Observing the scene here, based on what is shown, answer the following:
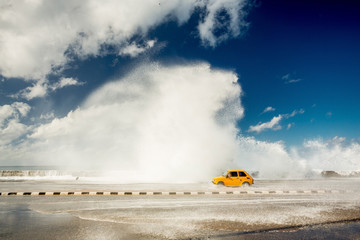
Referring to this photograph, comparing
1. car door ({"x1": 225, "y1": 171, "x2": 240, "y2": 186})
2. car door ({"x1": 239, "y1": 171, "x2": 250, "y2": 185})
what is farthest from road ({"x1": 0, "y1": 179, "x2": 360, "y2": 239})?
car door ({"x1": 239, "y1": 171, "x2": 250, "y2": 185})

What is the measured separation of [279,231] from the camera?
750 cm

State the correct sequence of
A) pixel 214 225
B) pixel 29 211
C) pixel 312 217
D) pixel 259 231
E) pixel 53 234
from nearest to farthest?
pixel 53 234, pixel 259 231, pixel 214 225, pixel 312 217, pixel 29 211

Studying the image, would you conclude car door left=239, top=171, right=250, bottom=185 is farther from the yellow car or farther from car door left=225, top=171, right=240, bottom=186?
car door left=225, top=171, right=240, bottom=186

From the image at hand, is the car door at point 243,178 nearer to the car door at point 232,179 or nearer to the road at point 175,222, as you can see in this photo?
the car door at point 232,179

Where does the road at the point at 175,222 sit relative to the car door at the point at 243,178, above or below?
below

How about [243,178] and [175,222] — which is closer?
[175,222]

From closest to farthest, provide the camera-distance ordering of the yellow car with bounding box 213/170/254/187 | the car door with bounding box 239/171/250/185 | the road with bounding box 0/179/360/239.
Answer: the road with bounding box 0/179/360/239 → the yellow car with bounding box 213/170/254/187 → the car door with bounding box 239/171/250/185

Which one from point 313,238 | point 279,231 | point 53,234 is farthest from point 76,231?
point 313,238

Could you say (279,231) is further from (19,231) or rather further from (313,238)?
(19,231)

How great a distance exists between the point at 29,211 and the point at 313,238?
37.8 feet

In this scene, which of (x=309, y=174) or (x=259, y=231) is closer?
(x=259, y=231)

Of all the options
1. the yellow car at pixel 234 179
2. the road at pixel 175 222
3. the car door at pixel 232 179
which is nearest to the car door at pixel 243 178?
the yellow car at pixel 234 179

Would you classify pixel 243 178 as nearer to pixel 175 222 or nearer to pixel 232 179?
pixel 232 179

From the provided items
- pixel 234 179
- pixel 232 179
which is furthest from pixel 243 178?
pixel 232 179
